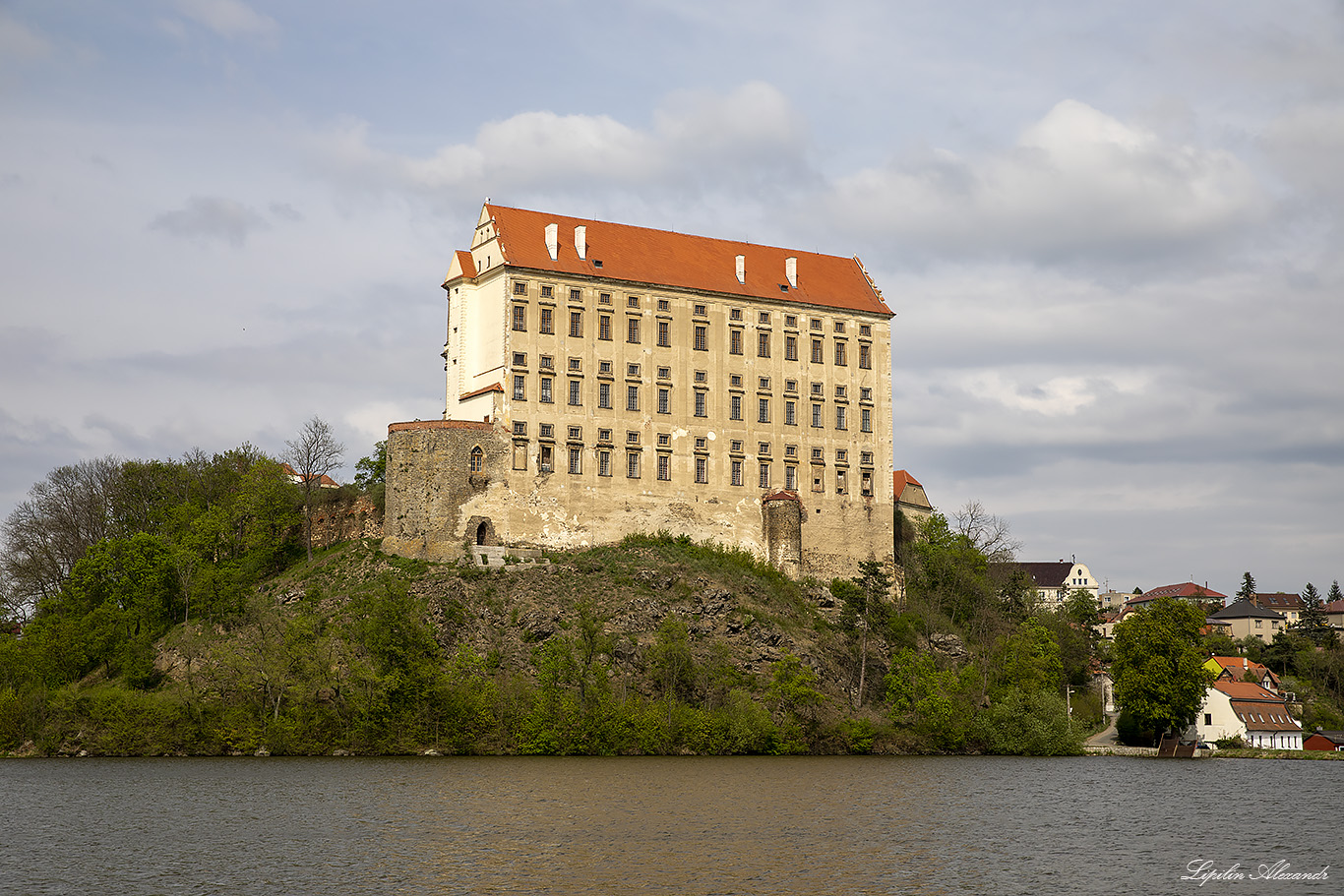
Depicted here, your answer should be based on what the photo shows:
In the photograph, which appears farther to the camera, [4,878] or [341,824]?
[341,824]

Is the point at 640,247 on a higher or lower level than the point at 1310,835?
higher

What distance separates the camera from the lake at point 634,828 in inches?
1339

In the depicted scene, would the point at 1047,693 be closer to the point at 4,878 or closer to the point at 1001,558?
the point at 1001,558

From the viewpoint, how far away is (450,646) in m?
72.8

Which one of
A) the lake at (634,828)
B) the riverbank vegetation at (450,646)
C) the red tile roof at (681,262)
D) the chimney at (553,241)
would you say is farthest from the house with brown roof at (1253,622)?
the chimney at (553,241)

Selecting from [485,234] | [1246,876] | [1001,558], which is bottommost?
[1246,876]

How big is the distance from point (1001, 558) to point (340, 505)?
156 ft

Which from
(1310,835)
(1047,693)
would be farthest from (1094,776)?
(1310,835)

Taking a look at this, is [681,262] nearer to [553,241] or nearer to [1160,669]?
[553,241]

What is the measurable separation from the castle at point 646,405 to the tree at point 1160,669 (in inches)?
649

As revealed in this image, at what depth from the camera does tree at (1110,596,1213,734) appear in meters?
79.2

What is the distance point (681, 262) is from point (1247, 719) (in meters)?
47.9

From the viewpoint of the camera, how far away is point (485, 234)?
84.9 m

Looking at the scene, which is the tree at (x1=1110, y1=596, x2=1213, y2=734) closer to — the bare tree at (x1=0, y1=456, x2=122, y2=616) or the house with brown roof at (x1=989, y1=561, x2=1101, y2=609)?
the bare tree at (x1=0, y1=456, x2=122, y2=616)
